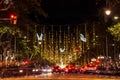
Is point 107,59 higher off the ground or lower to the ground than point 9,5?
lower

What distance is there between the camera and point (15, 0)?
94.2ft

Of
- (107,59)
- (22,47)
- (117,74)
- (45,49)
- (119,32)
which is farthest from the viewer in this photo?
(45,49)

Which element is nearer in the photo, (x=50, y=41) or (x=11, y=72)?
(x=11, y=72)

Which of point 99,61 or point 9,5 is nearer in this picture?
point 9,5

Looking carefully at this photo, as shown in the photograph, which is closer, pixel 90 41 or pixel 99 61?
pixel 99 61

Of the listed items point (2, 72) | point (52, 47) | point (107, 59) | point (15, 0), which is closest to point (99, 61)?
point (107, 59)

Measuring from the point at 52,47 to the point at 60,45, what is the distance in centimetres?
460

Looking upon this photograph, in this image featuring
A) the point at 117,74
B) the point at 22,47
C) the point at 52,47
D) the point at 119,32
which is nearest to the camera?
the point at 119,32

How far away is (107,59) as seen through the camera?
76.3 meters

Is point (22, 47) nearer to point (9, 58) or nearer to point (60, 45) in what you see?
point (9, 58)

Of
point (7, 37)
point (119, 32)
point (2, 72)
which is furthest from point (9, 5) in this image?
point (7, 37)

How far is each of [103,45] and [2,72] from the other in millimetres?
29312

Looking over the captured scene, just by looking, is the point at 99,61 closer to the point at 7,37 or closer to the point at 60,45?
the point at 7,37

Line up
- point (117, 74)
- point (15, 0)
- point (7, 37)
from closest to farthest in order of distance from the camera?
point (15, 0)
point (117, 74)
point (7, 37)
